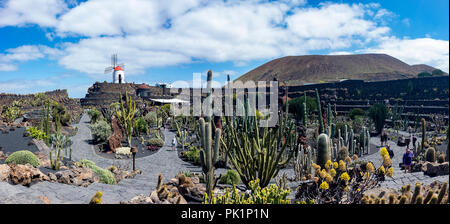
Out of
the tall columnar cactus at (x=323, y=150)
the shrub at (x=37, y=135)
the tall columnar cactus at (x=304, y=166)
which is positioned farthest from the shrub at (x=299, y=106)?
the shrub at (x=37, y=135)

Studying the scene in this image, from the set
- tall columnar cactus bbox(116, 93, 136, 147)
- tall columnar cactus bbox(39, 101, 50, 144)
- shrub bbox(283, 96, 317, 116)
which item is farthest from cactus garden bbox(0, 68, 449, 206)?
shrub bbox(283, 96, 317, 116)

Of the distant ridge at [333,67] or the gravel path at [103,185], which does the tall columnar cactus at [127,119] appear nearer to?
the gravel path at [103,185]

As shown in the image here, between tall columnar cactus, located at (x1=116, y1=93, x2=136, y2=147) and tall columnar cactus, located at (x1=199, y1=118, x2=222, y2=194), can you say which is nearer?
tall columnar cactus, located at (x1=199, y1=118, x2=222, y2=194)

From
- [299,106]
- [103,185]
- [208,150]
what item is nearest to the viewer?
[208,150]

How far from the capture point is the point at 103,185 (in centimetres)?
634

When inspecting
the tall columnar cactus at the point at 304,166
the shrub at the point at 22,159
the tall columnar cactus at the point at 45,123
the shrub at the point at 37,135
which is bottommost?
the tall columnar cactus at the point at 304,166

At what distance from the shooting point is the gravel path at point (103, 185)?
13.7 ft

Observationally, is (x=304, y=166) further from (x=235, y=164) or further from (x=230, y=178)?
(x=235, y=164)

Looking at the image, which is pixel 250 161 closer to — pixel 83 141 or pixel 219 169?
pixel 219 169

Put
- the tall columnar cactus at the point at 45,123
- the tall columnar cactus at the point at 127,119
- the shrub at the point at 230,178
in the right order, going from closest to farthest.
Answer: the shrub at the point at 230,178
the tall columnar cactus at the point at 45,123
the tall columnar cactus at the point at 127,119

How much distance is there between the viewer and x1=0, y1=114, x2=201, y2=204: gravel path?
417cm

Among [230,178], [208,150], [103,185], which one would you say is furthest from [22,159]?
[230,178]

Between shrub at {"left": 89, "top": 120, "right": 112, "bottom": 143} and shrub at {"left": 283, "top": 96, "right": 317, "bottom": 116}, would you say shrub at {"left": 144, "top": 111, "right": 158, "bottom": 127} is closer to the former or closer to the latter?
shrub at {"left": 89, "top": 120, "right": 112, "bottom": 143}
